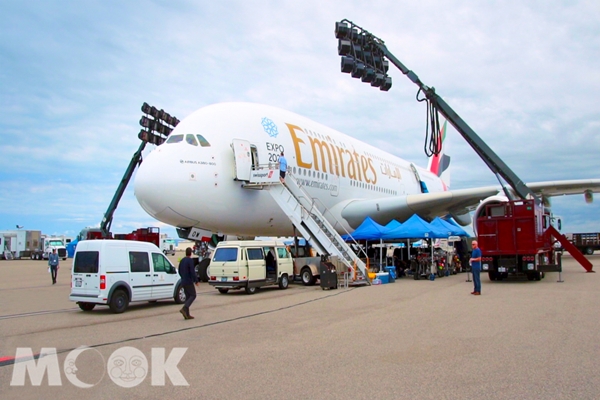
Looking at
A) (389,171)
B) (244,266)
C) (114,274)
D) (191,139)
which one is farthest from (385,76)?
(389,171)

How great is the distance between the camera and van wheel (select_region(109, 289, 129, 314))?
401 inches

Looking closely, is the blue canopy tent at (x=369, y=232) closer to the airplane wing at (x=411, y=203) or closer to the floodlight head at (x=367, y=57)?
the airplane wing at (x=411, y=203)

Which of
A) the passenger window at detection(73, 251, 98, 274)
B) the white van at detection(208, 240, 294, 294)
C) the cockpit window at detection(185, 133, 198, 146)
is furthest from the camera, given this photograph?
the cockpit window at detection(185, 133, 198, 146)

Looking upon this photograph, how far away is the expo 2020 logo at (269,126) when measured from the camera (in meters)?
16.3

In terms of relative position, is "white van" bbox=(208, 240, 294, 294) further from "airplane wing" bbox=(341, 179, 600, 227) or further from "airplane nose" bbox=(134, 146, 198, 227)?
"airplane wing" bbox=(341, 179, 600, 227)

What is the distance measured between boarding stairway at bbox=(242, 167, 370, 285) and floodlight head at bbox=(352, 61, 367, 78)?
3.92 metres

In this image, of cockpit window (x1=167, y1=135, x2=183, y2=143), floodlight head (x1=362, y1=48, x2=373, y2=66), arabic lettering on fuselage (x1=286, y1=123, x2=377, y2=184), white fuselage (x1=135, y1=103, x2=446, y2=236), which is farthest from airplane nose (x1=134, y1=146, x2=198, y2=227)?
floodlight head (x1=362, y1=48, x2=373, y2=66)

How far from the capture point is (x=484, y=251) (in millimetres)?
15680

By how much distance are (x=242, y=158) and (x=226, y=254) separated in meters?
2.92

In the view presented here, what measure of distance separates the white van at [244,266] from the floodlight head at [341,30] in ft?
20.2

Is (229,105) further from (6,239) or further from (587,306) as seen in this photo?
(6,239)

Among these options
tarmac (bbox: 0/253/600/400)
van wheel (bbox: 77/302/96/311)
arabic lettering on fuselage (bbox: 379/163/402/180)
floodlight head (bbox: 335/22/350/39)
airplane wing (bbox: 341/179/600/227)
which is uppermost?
floodlight head (bbox: 335/22/350/39)

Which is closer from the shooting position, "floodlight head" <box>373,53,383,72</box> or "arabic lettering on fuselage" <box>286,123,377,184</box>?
"floodlight head" <box>373,53,383,72</box>

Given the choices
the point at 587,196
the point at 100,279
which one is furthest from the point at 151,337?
the point at 587,196
